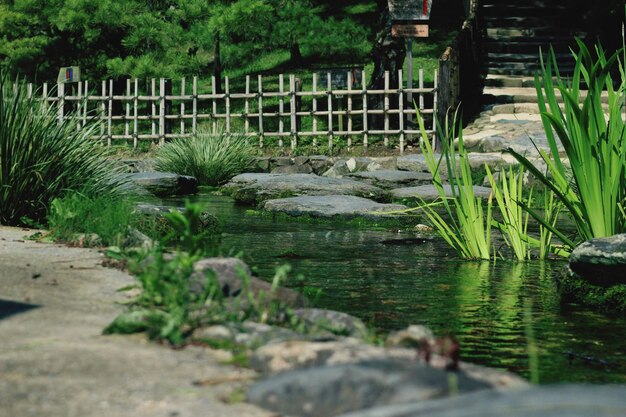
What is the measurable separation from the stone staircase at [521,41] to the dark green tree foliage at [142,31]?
15.6 feet

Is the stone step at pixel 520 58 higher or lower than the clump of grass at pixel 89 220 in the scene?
higher

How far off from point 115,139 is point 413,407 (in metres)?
18.5

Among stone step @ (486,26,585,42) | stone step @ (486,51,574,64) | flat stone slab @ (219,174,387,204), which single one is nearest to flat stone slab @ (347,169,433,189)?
flat stone slab @ (219,174,387,204)

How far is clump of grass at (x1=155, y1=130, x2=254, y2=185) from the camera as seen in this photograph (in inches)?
614

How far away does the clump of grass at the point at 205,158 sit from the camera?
51.1ft

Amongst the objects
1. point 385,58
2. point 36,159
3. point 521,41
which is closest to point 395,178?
point 385,58

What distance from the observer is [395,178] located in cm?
1378

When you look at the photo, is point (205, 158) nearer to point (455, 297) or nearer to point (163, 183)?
point (163, 183)

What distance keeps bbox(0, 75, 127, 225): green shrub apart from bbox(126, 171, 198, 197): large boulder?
589 cm

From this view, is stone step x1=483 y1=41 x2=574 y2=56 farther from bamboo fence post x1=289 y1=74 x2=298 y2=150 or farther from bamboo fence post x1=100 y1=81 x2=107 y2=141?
bamboo fence post x1=100 y1=81 x2=107 y2=141

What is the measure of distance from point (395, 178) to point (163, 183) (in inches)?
124

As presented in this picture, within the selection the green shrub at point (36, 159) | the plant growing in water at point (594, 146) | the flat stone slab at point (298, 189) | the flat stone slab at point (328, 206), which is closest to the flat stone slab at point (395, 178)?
the flat stone slab at point (298, 189)

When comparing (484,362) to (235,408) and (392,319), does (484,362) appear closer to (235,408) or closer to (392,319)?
(392,319)

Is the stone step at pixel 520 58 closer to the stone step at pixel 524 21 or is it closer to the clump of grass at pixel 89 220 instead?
the stone step at pixel 524 21
